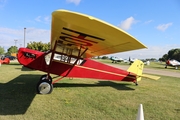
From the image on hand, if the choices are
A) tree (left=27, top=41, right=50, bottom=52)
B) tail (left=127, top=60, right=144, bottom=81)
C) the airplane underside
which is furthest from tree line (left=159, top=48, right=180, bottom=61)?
the airplane underside

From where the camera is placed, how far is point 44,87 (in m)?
6.27

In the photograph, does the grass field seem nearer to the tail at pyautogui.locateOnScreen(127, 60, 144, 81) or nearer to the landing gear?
the landing gear

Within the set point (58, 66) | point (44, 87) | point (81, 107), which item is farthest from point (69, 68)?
point (81, 107)

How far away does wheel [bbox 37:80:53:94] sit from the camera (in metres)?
6.21

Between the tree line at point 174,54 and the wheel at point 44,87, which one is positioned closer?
the wheel at point 44,87

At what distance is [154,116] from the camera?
14.5 ft

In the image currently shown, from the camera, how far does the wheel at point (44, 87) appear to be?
621cm

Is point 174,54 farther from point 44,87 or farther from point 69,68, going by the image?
point 44,87

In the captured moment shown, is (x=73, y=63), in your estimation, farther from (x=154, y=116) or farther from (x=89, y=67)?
(x=154, y=116)

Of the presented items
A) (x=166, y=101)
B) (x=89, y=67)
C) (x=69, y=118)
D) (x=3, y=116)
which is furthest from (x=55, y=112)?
(x=166, y=101)

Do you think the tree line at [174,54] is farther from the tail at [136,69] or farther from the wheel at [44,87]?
the wheel at [44,87]

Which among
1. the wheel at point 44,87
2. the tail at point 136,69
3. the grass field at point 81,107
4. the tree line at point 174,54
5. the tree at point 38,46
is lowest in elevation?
the grass field at point 81,107

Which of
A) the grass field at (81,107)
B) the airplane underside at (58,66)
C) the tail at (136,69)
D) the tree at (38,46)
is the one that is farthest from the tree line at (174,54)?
the grass field at (81,107)

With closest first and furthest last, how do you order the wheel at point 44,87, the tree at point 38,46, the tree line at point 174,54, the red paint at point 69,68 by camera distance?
the wheel at point 44,87, the red paint at point 69,68, the tree at point 38,46, the tree line at point 174,54
